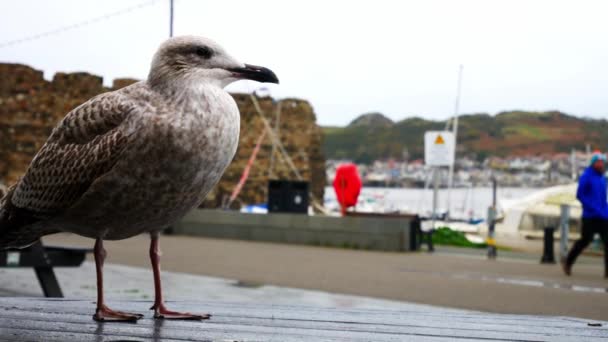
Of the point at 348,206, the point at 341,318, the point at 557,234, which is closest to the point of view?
the point at 341,318

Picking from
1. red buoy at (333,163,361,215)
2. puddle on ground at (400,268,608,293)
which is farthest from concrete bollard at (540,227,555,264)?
red buoy at (333,163,361,215)

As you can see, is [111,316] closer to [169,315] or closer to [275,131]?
[169,315]

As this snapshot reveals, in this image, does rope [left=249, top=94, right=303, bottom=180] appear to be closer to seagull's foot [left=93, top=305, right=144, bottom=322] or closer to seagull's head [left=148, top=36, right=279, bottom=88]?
seagull's foot [left=93, top=305, right=144, bottom=322]

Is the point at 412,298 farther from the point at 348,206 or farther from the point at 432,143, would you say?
the point at 432,143

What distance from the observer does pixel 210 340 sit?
7.92 feet

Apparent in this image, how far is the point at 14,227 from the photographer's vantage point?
2629mm

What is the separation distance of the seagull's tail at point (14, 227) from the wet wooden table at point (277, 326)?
0.90ft

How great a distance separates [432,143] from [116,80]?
10.5 meters

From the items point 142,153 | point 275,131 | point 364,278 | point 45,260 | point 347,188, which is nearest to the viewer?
point 142,153

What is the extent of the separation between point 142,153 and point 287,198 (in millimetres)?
15567

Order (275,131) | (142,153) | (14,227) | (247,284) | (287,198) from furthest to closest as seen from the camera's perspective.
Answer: (275,131) < (287,198) < (247,284) < (14,227) < (142,153)

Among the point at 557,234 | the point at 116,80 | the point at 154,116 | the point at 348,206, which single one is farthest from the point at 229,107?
the point at 116,80

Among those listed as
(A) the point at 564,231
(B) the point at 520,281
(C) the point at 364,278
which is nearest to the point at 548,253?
(A) the point at 564,231

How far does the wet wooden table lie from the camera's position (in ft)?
8.20
